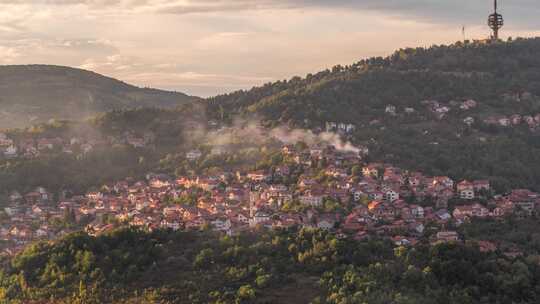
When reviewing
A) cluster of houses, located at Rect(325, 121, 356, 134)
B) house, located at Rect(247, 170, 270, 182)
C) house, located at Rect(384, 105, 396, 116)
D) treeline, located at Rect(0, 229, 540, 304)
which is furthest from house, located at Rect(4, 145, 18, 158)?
treeline, located at Rect(0, 229, 540, 304)

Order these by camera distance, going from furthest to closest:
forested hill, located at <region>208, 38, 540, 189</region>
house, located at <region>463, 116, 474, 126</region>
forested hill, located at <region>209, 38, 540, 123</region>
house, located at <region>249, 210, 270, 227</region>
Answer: forested hill, located at <region>209, 38, 540, 123</region>, house, located at <region>463, 116, 474, 126</region>, forested hill, located at <region>208, 38, 540, 189</region>, house, located at <region>249, 210, 270, 227</region>

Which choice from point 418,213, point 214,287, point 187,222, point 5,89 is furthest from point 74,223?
point 5,89

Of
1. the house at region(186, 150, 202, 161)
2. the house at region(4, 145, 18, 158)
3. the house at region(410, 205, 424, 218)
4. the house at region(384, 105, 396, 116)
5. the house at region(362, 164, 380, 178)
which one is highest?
the house at region(384, 105, 396, 116)

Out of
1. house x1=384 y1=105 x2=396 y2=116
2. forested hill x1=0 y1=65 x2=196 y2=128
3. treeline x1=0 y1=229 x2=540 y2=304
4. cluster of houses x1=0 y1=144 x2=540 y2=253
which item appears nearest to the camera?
treeline x1=0 y1=229 x2=540 y2=304

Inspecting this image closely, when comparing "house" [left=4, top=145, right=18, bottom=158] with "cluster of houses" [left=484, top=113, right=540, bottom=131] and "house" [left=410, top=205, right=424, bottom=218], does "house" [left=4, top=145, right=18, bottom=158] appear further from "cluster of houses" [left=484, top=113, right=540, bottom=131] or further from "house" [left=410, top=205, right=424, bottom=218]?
"cluster of houses" [left=484, top=113, right=540, bottom=131]

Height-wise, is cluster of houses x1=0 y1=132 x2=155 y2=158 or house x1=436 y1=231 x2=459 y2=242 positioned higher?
cluster of houses x1=0 y1=132 x2=155 y2=158

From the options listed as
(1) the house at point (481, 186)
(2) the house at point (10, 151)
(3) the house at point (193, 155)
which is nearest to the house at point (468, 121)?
(1) the house at point (481, 186)

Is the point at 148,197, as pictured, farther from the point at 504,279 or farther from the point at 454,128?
the point at 504,279

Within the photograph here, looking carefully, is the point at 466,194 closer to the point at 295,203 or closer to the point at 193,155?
the point at 295,203
